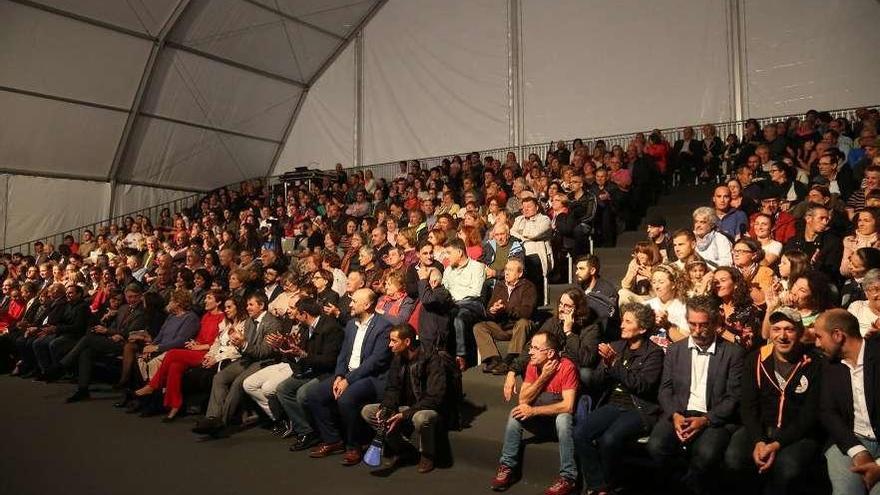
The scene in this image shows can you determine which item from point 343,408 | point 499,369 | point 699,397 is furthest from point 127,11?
point 699,397

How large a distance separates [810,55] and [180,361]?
1032 centimetres

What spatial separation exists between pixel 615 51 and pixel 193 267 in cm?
836

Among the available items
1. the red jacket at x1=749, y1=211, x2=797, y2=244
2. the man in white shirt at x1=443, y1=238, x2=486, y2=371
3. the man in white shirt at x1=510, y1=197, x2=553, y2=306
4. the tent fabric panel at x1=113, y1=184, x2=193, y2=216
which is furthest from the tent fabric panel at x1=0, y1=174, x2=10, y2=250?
the red jacket at x1=749, y1=211, x2=797, y2=244

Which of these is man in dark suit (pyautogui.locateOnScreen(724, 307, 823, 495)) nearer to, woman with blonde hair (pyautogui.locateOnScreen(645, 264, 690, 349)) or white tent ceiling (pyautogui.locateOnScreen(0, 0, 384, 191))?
woman with blonde hair (pyautogui.locateOnScreen(645, 264, 690, 349))

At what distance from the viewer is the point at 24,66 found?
12.0 meters

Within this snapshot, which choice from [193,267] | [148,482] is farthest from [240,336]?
[193,267]

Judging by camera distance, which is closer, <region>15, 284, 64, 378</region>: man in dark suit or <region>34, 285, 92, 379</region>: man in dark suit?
<region>34, 285, 92, 379</region>: man in dark suit

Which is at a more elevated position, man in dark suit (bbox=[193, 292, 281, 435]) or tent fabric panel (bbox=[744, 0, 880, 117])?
tent fabric panel (bbox=[744, 0, 880, 117])

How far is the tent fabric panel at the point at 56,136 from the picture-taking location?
1251cm

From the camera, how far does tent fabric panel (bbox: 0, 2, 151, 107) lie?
38.0 feet

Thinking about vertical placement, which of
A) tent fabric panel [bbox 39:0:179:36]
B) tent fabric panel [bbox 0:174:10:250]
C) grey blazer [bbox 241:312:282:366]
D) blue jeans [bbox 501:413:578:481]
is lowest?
blue jeans [bbox 501:413:578:481]

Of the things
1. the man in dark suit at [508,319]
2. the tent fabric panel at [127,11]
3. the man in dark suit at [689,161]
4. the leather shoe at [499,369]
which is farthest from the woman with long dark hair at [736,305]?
the tent fabric panel at [127,11]

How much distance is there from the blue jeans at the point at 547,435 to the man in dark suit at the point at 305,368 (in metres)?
1.72

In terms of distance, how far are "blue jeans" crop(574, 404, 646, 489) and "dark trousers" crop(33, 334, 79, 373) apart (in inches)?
266
